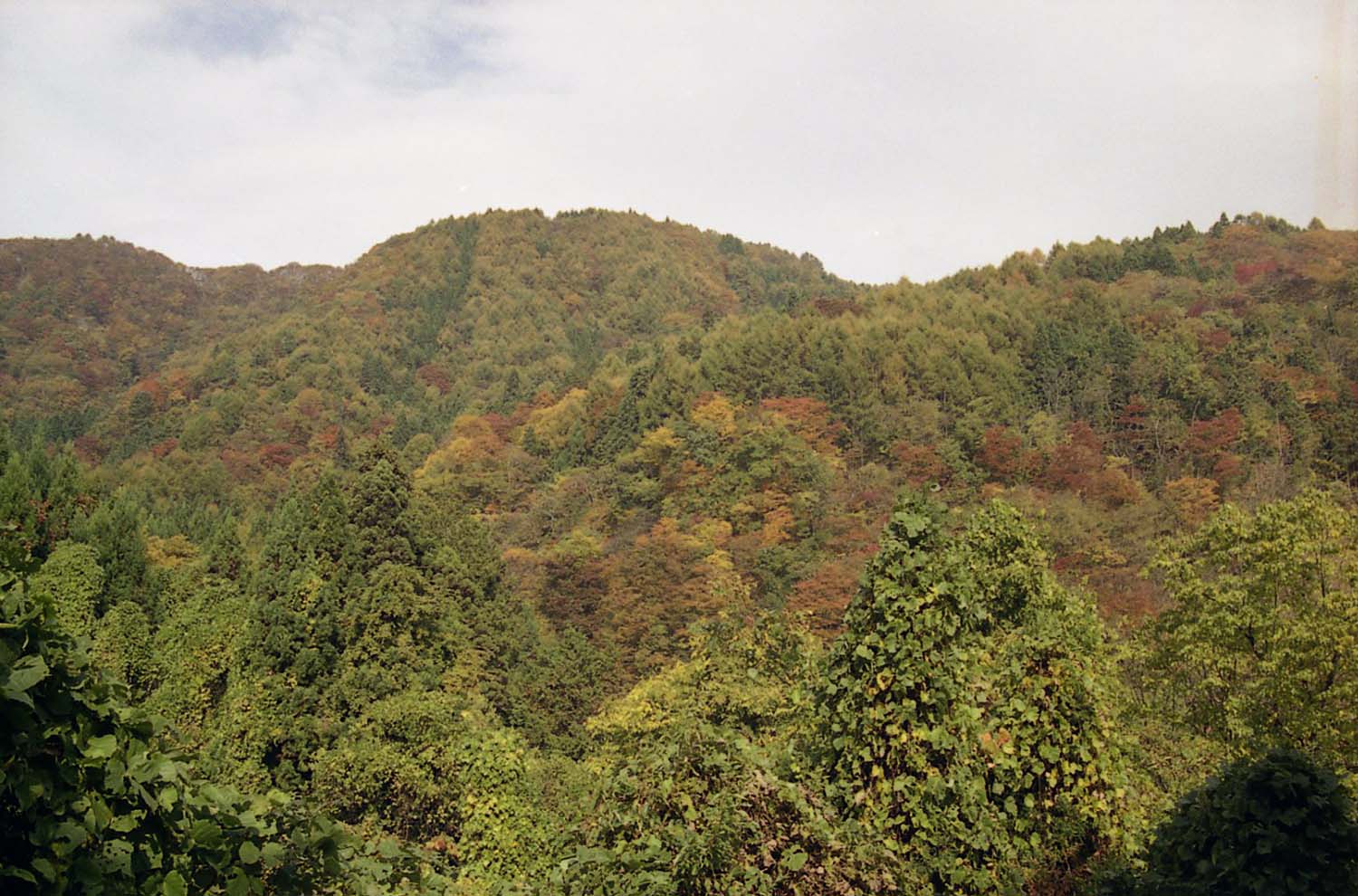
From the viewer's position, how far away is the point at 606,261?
12962 cm

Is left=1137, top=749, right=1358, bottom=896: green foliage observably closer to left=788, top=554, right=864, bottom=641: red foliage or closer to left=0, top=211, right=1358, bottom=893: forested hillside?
left=0, top=211, right=1358, bottom=893: forested hillside

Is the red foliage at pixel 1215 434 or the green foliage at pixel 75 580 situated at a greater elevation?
the red foliage at pixel 1215 434

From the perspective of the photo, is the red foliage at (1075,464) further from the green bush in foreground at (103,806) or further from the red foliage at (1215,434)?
the green bush in foreground at (103,806)

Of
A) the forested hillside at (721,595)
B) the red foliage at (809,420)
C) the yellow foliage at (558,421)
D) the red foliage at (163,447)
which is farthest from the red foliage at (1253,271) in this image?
the red foliage at (163,447)

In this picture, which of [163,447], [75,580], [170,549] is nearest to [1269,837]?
[75,580]

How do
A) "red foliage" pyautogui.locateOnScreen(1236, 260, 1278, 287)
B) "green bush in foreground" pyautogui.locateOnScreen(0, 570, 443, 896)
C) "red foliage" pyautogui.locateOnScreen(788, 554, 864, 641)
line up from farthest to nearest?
1. "red foliage" pyautogui.locateOnScreen(1236, 260, 1278, 287)
2. "red foliage" pyautogui.locateOnScreen(788, 554, 864, 641)
3. "green bush in foreground" pyautogui.locateOnScreen(0, 570, 443, 896)

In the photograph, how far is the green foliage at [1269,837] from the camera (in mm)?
4270

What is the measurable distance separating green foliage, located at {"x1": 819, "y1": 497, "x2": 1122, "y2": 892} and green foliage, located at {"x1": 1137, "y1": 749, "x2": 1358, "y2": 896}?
5.63ft

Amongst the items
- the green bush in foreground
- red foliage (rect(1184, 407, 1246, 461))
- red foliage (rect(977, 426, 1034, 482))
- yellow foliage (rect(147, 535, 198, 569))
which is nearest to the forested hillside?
the green bush in foreground

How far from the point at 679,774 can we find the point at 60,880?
327 cm

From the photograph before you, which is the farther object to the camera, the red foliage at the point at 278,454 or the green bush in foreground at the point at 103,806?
the red foliage at the point at 278,454

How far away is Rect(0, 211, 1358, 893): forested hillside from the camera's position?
485 centimetres

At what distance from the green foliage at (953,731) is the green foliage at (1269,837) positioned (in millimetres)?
1716

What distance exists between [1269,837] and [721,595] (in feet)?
59.7
